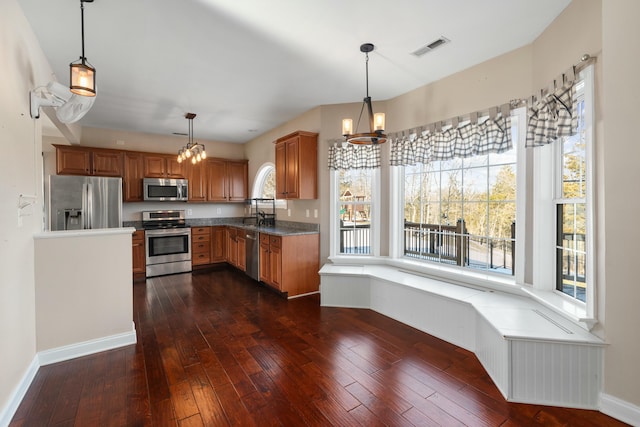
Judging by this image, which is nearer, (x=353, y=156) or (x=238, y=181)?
(x=353, y=156)

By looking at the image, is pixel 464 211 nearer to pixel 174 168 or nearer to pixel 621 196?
pixel 621 196

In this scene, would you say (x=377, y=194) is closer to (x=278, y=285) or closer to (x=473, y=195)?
(x=473, y=195)

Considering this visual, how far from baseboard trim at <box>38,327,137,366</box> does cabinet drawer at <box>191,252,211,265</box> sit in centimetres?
297

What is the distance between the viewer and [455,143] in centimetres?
312

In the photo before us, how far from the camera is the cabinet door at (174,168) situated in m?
5.66

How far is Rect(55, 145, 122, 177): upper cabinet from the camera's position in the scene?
188 inches

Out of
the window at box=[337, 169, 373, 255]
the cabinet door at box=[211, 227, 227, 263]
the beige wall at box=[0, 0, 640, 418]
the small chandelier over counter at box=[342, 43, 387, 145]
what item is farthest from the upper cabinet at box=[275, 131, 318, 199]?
the beige wall at box=[0, 0, 640, 418]

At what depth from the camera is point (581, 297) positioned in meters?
2.26

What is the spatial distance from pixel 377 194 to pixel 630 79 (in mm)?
2570

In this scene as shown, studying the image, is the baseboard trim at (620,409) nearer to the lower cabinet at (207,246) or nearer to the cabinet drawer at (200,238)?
the lower cabinet at (207,246)

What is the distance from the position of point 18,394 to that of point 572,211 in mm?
4258

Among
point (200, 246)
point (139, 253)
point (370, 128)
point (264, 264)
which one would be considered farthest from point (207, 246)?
point (370, 128)

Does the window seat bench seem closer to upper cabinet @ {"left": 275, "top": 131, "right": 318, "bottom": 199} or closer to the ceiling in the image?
upper cabinet @ {"left": 275, "top": 131, "right": 318, "bottom": 199}

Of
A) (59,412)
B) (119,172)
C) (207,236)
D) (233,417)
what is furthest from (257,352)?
(119,172)
